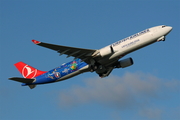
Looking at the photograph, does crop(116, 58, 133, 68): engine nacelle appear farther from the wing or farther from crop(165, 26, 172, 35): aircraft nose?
crop(165, 26, 172, 35): aircraft nose

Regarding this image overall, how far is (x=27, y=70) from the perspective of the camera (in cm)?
5591

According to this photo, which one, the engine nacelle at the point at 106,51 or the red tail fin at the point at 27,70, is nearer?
the engine nacelle at the point at 106,51

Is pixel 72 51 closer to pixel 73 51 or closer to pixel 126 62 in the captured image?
pixel 73 51

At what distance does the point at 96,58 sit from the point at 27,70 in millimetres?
14179

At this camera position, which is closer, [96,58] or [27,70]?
[96,58]

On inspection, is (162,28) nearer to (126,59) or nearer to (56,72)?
(126,59)

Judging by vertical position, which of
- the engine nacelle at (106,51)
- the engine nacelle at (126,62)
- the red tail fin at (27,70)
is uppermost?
the red tail fin at (27,70)

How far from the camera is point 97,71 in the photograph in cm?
5138

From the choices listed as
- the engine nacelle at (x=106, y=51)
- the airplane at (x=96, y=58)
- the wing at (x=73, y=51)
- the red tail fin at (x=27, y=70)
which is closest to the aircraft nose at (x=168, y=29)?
the airplane at (x=96, y=58)

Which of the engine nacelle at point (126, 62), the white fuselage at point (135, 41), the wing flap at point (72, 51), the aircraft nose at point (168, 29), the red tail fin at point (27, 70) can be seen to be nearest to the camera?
the wing flap at point (72, 51)

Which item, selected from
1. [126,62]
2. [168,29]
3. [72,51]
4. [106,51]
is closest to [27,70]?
[72,51]

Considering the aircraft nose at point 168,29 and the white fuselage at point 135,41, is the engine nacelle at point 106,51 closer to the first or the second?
the white fuselage at point 135,41

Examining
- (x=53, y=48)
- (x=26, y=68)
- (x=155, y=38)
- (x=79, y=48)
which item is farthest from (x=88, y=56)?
(x=26, y=68)

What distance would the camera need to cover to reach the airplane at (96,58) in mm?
45469
